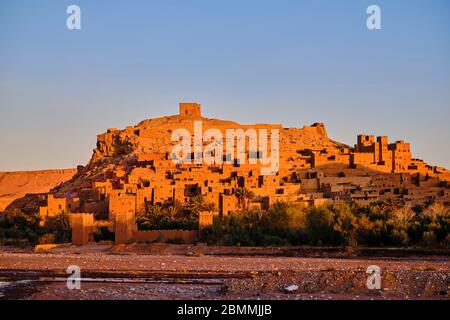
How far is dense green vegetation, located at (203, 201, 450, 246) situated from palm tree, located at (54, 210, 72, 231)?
24.2 ft

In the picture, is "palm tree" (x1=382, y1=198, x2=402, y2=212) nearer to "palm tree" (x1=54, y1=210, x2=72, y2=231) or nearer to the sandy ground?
the sandy ground

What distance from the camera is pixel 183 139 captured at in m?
62.7

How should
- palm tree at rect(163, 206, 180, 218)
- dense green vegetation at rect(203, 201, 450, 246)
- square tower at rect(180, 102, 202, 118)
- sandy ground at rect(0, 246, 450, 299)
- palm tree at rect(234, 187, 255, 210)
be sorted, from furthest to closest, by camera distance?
square tower at rect(180, 102, 202, 118) < palm tree at rect(234, 187, 255, 210) < palm tree at rect(163, 206, 180, 218) < dense green vegetation at rect(203, 201, 450, 246) < sandy ground at rect(0, 246, 450, 299)

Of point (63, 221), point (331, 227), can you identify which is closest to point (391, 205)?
point (331, 227)

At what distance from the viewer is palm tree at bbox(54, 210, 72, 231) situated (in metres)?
39.5

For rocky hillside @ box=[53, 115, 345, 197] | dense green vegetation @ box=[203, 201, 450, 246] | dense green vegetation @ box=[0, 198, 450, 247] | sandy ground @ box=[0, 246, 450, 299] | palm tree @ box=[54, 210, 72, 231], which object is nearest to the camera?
sandy ground @ box=[0, 246, 450, 299]

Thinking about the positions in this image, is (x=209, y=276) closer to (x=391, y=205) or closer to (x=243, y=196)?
(x=243, y=196)

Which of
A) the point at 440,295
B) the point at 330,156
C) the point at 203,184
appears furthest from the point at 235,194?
the point at 440,295

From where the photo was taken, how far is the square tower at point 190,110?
68438 mm

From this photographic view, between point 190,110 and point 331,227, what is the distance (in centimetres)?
3604

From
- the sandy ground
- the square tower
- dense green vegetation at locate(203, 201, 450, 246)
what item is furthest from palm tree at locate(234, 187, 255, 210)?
the square tower

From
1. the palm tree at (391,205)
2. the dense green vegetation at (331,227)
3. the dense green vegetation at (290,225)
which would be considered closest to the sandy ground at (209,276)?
the dense green vegetation at (331,227)

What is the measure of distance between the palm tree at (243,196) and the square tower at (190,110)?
26074 mm

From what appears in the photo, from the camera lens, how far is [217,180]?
4631 cm
